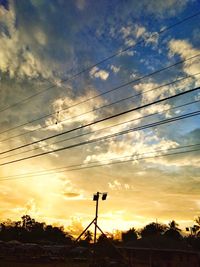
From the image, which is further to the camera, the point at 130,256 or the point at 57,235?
the point at 57,235

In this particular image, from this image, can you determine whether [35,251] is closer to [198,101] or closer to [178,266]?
[178,266]

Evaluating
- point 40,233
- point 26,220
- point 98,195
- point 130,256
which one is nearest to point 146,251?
point 130,256

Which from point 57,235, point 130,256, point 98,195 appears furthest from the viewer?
point 57,235

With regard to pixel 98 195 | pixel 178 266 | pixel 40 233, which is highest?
pixel 40 233

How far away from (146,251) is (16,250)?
44110 mm

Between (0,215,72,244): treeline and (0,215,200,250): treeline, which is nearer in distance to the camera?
(0,215,200,250): treeline

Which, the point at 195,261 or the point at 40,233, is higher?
the point at 40,233

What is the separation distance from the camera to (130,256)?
47.4 m

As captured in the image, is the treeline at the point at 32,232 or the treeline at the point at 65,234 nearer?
the treeline at the point at 65,234

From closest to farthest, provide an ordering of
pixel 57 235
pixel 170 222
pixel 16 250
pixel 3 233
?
1. pixel 16 250
2. pixel 170 222
3. pixel 3 233
4. pixel 57 235

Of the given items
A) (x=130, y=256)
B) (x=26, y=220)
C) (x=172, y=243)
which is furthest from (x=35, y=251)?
(x=26, y=220)

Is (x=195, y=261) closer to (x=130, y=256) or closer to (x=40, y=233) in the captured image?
(x=130, y=256)

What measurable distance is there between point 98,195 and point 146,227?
9802 cm

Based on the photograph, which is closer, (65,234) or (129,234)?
(129,234)
